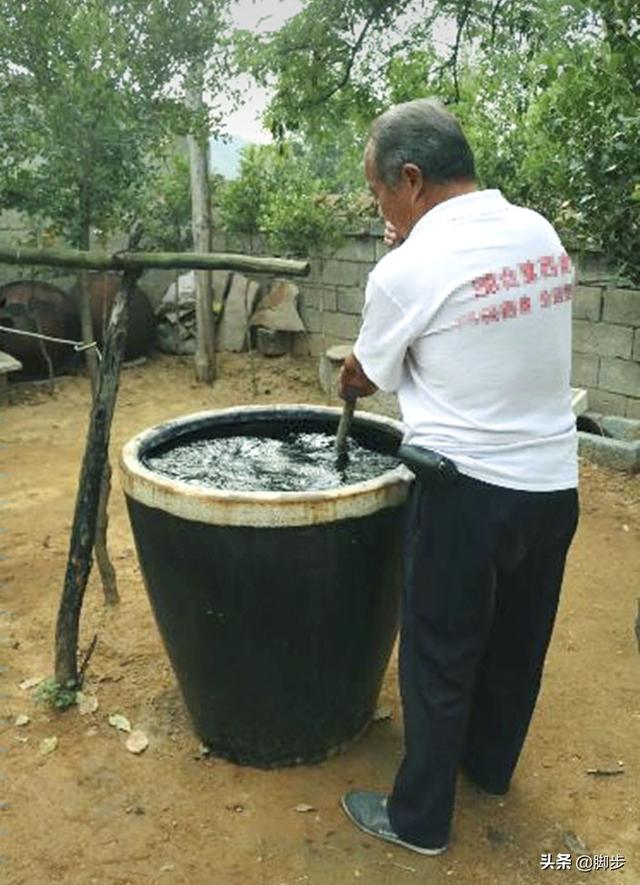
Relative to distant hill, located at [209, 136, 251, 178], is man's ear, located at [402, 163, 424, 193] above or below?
below

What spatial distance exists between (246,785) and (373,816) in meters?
0.43

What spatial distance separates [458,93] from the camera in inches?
266

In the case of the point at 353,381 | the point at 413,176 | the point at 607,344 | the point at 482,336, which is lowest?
the point at 607,344

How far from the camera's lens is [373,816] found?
240 cm

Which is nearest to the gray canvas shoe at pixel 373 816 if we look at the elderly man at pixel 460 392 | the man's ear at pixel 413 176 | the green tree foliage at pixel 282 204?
the elderly man at pixel 460 392

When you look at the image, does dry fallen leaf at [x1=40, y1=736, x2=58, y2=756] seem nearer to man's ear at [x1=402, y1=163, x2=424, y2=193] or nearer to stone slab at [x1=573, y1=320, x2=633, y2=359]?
man's ear at [x1=402, y1=163, x2=424, y2=193]

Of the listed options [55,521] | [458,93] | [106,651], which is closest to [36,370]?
[55,521]

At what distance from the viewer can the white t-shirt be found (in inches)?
72.5

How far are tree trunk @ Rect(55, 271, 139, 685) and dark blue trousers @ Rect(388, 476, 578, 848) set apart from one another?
1218 mm

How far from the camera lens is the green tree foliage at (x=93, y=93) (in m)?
4.52

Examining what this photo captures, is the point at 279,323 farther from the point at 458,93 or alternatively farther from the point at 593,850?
the point at 593,850

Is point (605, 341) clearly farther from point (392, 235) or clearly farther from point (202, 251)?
point (392, 235)

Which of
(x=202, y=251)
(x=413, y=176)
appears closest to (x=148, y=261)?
(x=413, y=176)

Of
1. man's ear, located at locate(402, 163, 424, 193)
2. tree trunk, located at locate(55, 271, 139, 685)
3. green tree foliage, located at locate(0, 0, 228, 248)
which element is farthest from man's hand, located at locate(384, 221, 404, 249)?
green tree foliage, located at locate(0, 0, 228, 248)
